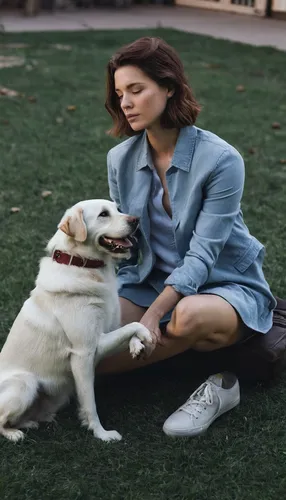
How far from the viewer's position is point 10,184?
19.7 feet

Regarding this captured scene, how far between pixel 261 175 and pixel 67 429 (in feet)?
11.0

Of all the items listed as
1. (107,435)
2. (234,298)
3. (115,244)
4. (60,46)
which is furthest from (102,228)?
(60,46)

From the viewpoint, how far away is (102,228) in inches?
119

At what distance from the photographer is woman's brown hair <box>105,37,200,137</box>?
3.05m

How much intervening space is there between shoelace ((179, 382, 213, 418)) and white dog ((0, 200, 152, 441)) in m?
0.30

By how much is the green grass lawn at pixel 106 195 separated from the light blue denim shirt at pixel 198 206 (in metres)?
0.52

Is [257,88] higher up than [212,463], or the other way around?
[212,463]

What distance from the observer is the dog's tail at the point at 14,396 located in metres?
3.00

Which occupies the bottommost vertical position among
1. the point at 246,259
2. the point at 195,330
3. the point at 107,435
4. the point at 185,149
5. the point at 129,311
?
the point at 107,435

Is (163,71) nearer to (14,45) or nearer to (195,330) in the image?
(195,330)

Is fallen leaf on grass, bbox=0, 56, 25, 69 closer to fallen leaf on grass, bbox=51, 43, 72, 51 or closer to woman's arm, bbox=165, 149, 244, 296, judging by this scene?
fallen leaf on grass, bbox=51, 43, 72, 51

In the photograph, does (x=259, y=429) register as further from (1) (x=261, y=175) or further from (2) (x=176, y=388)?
(1) (x=261, y=175)

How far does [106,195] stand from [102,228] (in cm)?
264

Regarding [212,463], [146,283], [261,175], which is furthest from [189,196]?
[261,175]
